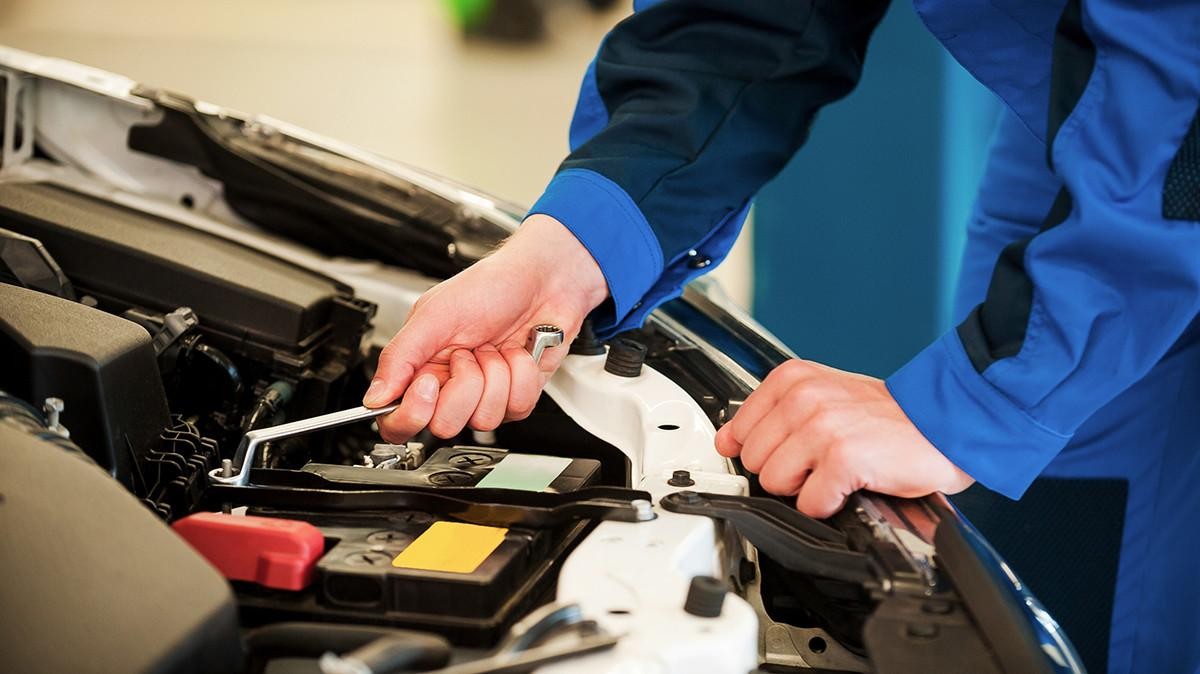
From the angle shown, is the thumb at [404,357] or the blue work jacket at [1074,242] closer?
the blue work jacket at [1074,242]

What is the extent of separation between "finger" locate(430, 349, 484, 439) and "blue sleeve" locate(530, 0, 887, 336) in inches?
7.7

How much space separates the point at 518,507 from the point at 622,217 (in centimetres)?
40

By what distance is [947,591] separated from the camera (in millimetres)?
723

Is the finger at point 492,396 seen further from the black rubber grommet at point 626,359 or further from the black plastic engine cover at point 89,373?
the black plastic engine cover at point 89,373

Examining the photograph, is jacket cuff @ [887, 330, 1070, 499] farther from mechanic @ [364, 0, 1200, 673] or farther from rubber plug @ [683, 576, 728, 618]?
rubber plug @ [683, 576, 728, 618]

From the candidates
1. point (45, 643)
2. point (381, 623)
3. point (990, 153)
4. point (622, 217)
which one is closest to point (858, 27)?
point (990, 153)

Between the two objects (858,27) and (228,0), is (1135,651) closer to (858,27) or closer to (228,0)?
(858,27)

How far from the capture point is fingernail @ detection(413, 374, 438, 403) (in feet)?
3.02

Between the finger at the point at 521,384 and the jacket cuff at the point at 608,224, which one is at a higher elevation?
the jacket cuff at the point at 608,224

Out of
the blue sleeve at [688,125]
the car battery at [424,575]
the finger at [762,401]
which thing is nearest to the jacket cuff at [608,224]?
the blue sleeve at [688,125]

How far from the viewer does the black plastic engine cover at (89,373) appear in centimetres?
81

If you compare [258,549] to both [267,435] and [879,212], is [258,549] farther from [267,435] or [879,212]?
[879,212]

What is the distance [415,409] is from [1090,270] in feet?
1.70

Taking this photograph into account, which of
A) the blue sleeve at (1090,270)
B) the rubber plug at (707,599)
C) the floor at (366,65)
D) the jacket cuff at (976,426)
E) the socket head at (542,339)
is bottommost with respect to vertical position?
the floor at (366,65)
